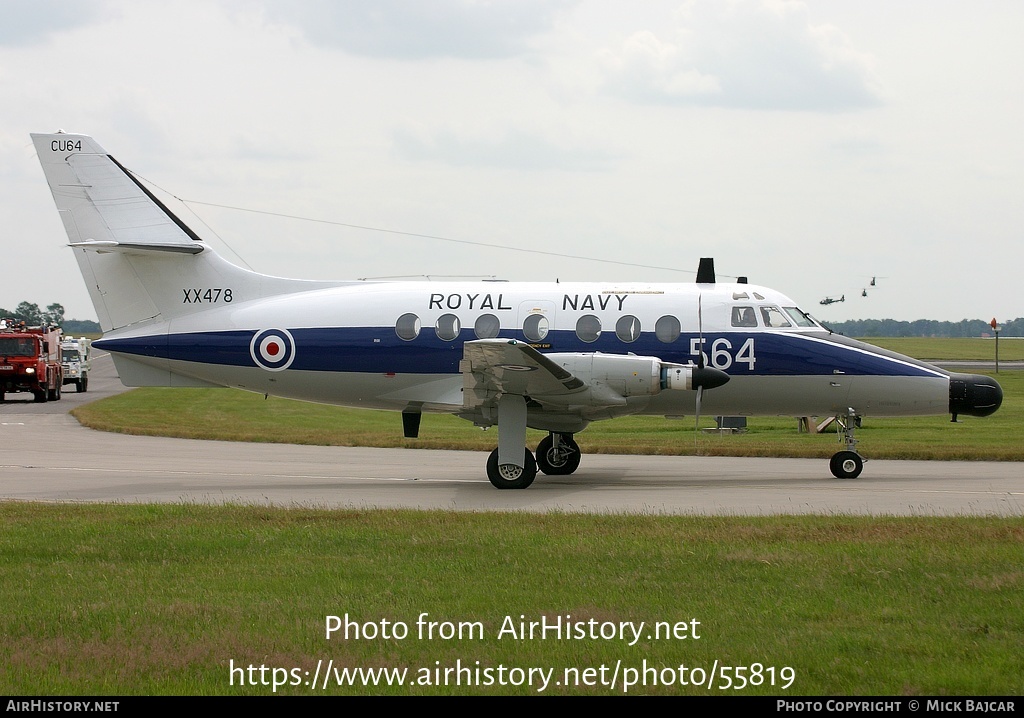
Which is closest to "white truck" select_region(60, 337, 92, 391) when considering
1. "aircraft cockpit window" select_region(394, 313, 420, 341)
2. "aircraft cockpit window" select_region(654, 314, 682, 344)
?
"aircraft cockpit window" select_region(394, 313, 420, 341)

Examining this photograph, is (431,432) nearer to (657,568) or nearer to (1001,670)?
(657,568)

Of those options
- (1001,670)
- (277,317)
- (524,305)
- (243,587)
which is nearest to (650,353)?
→ (524,305)

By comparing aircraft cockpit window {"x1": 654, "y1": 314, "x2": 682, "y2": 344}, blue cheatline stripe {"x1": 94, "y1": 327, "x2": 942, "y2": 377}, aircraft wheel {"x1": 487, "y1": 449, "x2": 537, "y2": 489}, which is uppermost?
aircraft cockpit window {"x1": 654, "y1": 314, "x2": 682, "y2": 344}

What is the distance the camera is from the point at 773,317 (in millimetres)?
19578

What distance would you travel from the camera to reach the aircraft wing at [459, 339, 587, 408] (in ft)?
54.6

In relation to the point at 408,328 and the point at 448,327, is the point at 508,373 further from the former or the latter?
the point at 408,328

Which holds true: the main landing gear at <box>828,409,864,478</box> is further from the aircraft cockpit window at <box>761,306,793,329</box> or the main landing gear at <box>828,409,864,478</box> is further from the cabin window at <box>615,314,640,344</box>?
the cabin window at <box>615,314,640,344</box>

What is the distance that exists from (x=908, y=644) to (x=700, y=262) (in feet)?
45.2

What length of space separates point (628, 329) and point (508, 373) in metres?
2.91

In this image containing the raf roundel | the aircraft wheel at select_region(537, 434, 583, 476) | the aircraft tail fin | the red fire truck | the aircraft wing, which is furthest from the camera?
the red fire truck

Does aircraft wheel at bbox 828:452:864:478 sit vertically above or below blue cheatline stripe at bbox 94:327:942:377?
below

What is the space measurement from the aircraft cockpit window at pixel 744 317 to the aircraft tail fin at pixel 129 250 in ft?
27.7

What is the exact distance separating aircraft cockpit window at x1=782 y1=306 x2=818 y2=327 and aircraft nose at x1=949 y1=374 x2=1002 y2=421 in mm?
2720

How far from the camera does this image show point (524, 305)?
63.8 ft
